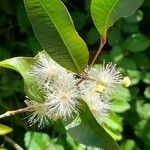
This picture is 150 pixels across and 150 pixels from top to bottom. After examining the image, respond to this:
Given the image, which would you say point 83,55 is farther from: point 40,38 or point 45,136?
point 45,136

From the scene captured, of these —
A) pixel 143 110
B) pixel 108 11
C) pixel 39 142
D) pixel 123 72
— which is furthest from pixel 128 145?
pixel 108 11

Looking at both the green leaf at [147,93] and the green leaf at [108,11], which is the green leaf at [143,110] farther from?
the green leaf at [108,11]

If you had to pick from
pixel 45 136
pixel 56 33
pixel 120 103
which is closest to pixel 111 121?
pixel 120 103

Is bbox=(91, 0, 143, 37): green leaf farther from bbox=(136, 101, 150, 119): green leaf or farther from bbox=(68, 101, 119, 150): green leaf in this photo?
bbox=(136, 101, 150, 119): green leaf

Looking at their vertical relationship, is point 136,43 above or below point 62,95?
below

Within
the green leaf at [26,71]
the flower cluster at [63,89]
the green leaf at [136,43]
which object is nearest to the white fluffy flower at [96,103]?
the flower cluster at [63,89]

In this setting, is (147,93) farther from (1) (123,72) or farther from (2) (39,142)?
(2) (39,142)
